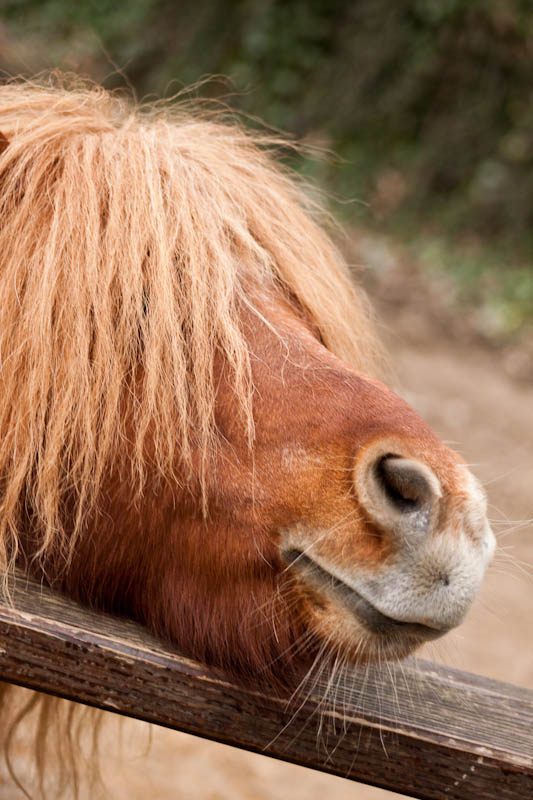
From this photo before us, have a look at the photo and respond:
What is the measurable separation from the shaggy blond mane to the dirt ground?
0.44 metres

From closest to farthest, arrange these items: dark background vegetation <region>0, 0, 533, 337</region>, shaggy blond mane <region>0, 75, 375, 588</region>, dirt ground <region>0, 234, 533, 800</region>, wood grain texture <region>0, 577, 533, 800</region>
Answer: wood grain texture <region>0, 577, 533, 800</region> → shaggy blond mane <region>0, 75, 375, 588</region> → dirt ground <region>0, 234, 533, 800</region> → dark background vegetation <region>0, 0, 533, 337</region>

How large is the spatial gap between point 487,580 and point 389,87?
6708 millimetres

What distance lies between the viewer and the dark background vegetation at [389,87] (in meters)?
8.62

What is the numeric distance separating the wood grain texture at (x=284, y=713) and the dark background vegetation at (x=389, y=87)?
701 cm

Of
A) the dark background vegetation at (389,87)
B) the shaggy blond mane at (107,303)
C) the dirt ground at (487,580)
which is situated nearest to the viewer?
the shaggy blond mane at (107,303)

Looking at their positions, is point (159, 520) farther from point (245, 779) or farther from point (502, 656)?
point (502, 656)

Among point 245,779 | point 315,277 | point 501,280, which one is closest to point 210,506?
point 315,277

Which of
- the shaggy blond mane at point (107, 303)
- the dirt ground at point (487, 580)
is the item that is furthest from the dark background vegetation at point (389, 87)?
the shaggy blond mane at point (107, 303)

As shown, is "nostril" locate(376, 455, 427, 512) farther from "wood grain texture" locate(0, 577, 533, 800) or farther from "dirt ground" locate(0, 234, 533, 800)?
"wood grain texture" locate(0, 577, 533, 800)

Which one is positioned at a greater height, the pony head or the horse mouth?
the pony head

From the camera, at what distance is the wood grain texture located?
1.15 meters

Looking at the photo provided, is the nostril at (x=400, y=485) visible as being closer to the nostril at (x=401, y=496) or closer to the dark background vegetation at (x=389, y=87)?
the nostril at (x=401, y=496)

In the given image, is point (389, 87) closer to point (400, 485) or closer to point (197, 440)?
point (197, 440)

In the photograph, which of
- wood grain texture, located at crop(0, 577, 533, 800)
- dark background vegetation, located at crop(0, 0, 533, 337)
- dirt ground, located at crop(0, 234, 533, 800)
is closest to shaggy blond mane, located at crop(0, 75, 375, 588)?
wood grain texture, located at crop(0, 577, 533, 800)
